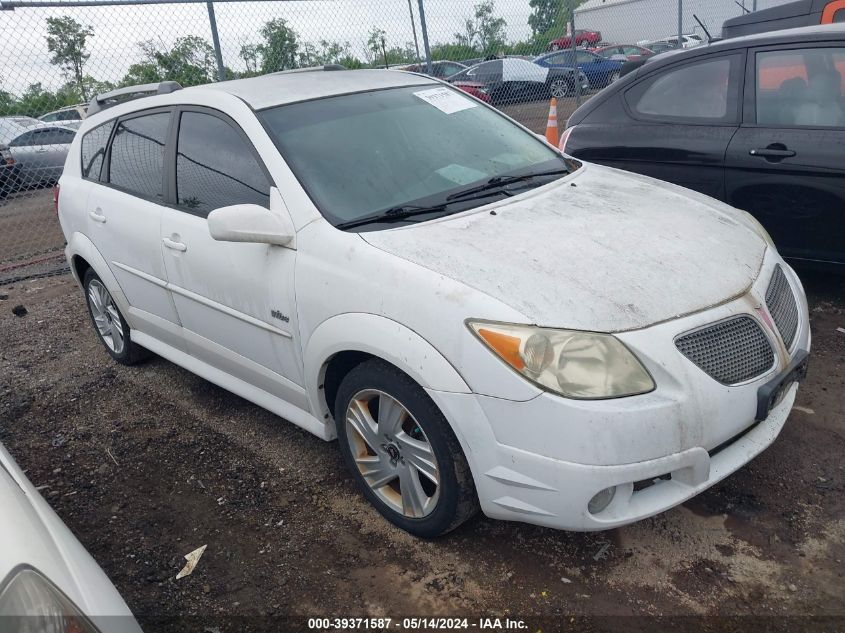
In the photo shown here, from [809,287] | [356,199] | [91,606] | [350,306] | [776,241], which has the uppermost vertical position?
[356,199]

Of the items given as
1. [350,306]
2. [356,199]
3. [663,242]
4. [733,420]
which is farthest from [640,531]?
[356,199]

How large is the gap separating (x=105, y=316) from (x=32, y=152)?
672 centimetres

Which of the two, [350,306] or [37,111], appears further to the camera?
[37,111]

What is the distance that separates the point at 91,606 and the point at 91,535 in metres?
1.68

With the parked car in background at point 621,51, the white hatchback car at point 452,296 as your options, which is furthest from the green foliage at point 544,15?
the parked car in background at point 621,51

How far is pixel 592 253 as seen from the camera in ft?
8.43

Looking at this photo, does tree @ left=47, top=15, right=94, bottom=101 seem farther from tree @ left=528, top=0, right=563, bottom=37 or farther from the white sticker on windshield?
tree @ left=528, top=0, right=563, bottom=37

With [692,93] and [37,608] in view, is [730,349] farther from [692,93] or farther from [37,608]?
[692,93]

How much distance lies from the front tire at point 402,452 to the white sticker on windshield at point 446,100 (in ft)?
5.24

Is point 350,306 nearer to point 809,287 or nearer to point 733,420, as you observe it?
point 733,420

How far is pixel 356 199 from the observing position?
9.55 ft

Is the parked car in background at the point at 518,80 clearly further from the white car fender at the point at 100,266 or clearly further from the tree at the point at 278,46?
the white car fender at the point at 100,266

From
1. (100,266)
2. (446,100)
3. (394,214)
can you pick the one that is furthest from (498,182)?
(100,266)

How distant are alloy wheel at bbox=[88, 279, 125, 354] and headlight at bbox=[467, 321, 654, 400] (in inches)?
123
